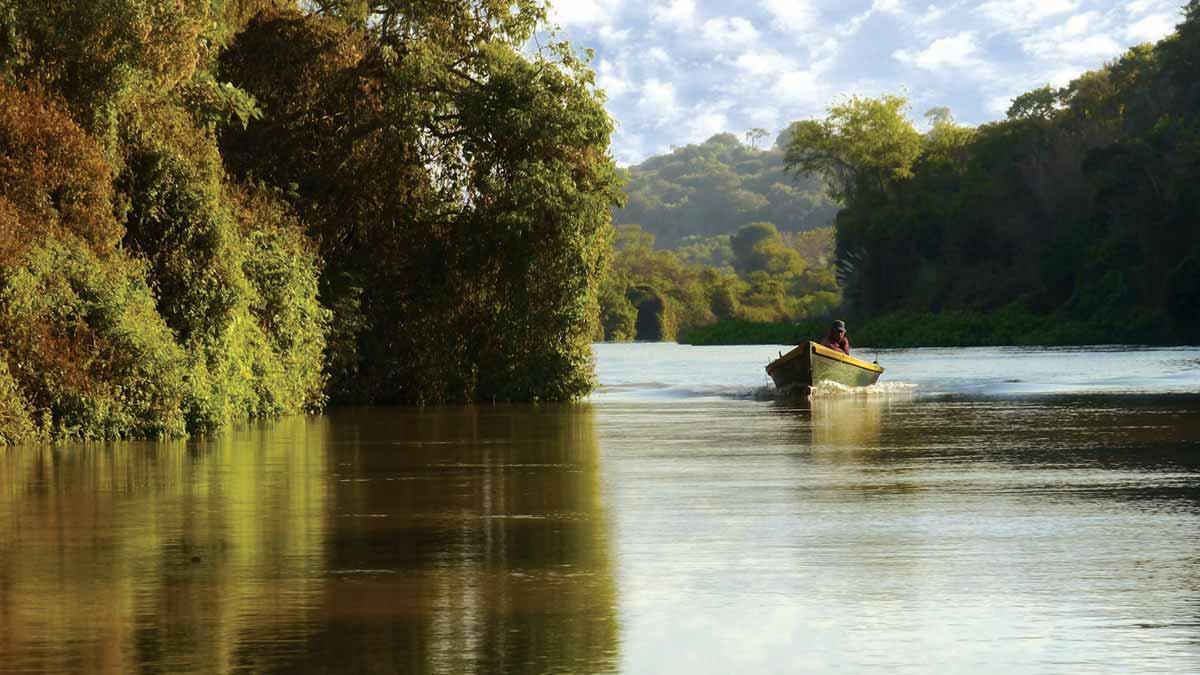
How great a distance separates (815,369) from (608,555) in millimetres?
30552

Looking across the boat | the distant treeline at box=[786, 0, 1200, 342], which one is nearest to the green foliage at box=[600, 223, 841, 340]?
the distant treeline at box=[786, 0, 1200, 342]

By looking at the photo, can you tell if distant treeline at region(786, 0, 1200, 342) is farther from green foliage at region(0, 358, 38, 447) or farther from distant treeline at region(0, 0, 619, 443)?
green foliage at region(0, 358, 38, 447)

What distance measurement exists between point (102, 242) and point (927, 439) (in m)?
11.1

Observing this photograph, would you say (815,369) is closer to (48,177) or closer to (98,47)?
(98,47)

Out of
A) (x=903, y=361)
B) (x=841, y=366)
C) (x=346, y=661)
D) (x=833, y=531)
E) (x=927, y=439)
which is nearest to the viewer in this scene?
(x=346, y=661)

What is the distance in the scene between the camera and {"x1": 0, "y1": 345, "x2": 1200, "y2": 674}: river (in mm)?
8156

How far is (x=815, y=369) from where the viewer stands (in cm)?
4162

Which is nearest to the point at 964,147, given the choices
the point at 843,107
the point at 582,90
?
Answer: the point at 843,107

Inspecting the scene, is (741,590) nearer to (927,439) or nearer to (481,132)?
(927,439)

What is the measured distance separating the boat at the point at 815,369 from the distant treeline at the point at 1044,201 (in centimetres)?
4183

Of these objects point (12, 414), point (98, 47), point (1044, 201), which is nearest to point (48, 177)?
point (98, 47)

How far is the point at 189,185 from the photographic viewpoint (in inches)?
1072

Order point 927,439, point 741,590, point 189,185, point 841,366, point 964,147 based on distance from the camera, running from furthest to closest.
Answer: point 964,147 < point 841,366 < point 189,185 < point 927,439 < point 741,590

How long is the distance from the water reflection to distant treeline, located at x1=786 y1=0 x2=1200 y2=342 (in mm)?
68401
